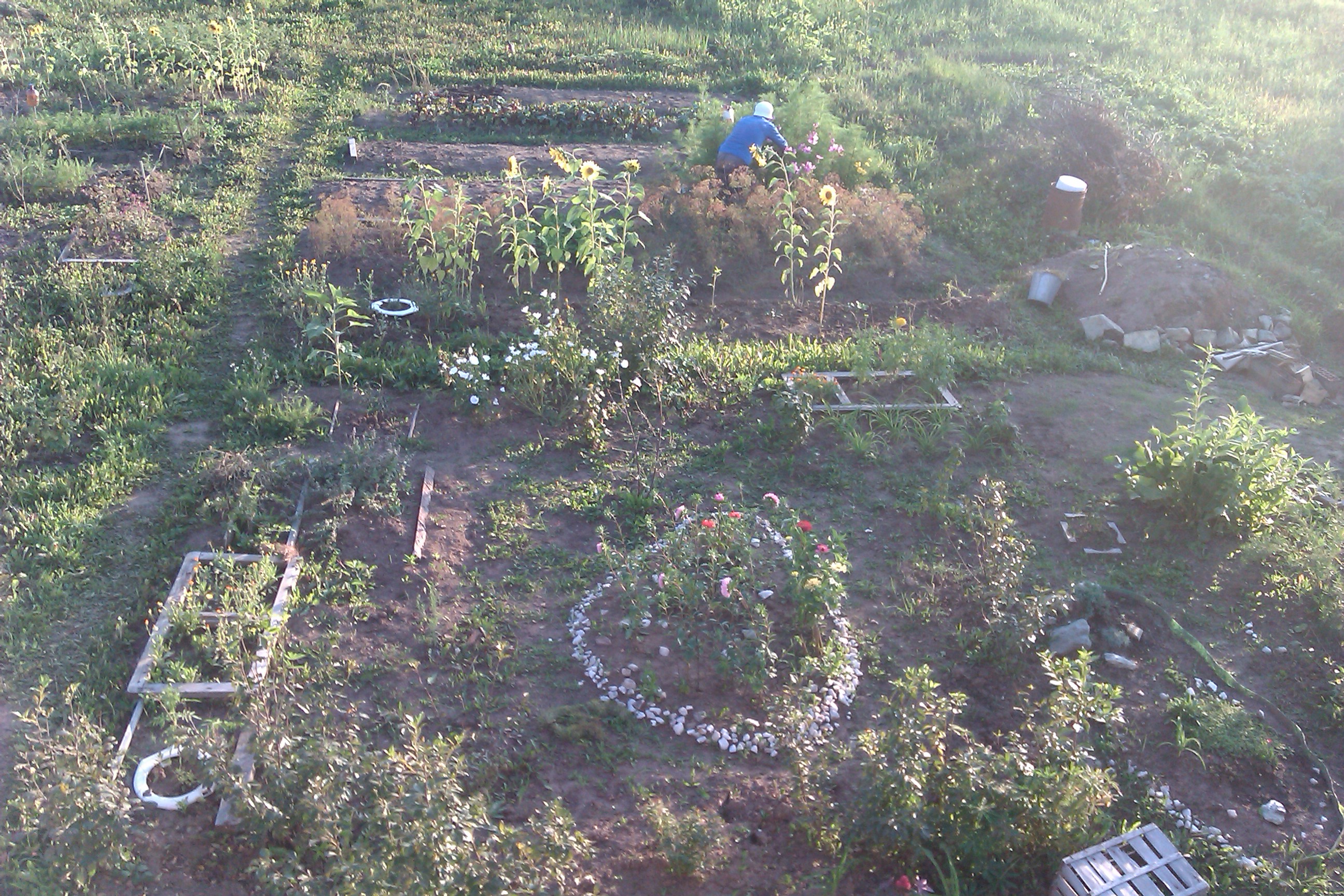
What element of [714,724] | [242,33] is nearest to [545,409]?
[714,724]

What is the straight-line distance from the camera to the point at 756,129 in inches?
381

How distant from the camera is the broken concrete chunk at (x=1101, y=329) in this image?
861 centimetres

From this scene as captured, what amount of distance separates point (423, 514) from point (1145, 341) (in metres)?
5.98

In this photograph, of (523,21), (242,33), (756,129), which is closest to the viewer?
(756,129)

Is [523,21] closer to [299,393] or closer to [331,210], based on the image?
[331,210]

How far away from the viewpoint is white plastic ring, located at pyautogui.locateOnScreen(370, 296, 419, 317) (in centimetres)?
779

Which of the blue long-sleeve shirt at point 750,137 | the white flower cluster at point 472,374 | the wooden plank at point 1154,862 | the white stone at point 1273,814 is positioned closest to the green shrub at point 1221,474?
the white stone at point 1273,814

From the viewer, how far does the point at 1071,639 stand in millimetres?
5281

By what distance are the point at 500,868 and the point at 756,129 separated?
25.4ft

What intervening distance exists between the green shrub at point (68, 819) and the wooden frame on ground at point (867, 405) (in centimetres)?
454

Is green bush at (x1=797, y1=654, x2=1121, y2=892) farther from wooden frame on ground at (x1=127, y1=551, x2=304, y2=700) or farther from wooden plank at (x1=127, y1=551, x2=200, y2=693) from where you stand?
wooden plank at (x1=127, y1=551, x2=200, y2=693)

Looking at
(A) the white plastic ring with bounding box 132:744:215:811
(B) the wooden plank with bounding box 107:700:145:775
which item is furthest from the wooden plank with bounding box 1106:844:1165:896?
(B) the wooden plank with bounding box 107:700:145:775

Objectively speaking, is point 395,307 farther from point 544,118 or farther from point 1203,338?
point 1203,338

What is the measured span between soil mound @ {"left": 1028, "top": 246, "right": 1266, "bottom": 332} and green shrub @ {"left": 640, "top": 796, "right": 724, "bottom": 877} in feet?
21.2
